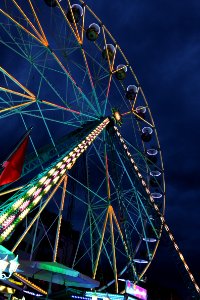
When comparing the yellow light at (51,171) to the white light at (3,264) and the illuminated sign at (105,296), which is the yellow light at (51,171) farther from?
the illuminated sign at (105,296)

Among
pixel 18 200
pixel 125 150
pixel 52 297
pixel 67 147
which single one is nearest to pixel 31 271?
pixel 52 297

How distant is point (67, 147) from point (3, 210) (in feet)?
16.3

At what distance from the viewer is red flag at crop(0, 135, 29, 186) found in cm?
902

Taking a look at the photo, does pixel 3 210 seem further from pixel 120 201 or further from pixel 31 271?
pixel 120 201

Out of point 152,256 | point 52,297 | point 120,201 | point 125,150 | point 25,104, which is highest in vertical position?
point 125,150

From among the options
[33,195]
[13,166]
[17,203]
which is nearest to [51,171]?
[13,166]

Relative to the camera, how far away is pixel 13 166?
9281mm

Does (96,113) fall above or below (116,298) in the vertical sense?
above

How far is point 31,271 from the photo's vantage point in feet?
33.0

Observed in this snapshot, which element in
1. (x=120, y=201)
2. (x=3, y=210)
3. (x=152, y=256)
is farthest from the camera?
(x=152, y=256)

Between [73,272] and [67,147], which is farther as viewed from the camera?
[67,147]

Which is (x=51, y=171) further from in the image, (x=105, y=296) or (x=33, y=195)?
(x=105, y=296)

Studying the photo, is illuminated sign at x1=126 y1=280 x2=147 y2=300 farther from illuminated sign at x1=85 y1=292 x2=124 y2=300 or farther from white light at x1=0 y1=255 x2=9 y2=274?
white light at x1=0 y1=255 x2=9 y2=274

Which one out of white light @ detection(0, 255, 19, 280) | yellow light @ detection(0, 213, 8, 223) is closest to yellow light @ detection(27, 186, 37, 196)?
yellow light @ detection(0, 213, 8, 223)
